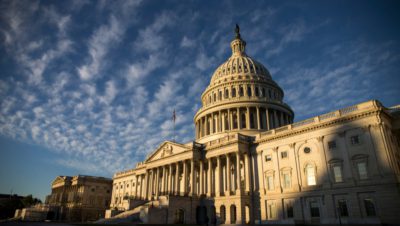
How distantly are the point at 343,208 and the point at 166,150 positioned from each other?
40.6 m

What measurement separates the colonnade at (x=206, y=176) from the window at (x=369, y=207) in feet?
65.5

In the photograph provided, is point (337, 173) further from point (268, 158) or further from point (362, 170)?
point (268, 158)

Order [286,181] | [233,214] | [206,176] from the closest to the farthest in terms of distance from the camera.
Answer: [286,181], [233,214], [206,176]

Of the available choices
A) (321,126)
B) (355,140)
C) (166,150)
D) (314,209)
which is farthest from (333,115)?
(166,150)

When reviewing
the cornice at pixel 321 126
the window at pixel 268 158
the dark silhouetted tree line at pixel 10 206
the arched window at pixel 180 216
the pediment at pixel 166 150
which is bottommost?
the arched window at pixel 180 216

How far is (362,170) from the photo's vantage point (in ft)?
139

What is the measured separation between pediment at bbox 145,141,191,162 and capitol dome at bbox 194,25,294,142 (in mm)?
11904

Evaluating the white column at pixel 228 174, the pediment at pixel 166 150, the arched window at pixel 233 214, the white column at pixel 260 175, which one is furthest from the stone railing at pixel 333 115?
the pediment at pixel 166 150

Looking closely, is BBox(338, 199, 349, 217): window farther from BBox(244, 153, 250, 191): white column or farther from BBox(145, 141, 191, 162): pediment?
BBox(145, 141, 191, 162): pediment

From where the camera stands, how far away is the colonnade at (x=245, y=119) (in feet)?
249

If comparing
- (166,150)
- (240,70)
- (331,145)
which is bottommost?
(331,145)

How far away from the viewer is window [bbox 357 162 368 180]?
41903 millimetres

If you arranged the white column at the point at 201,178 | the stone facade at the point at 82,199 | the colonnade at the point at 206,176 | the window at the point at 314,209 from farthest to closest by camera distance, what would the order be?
the stone facade at the point at 82,199 < the white column at the point at 201,178 < the colonnade at the point at 206,176 < the window at the point at 314,209

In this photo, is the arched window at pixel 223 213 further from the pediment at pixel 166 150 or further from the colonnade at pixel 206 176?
the pediment at pixel 166 150
